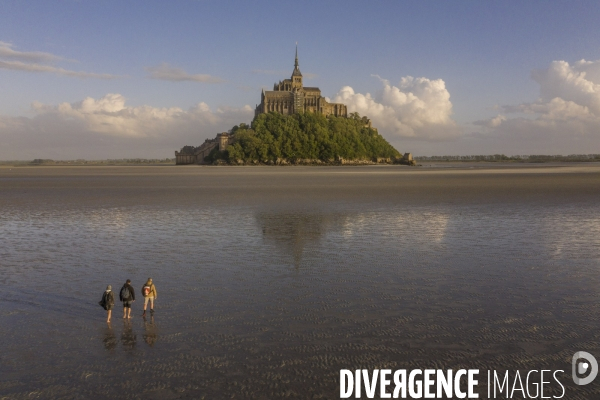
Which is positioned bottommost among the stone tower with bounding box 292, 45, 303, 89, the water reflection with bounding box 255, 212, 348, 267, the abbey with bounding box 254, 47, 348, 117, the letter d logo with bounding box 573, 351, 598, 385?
the letter d logo with bounding box 573, 351, 598, 385

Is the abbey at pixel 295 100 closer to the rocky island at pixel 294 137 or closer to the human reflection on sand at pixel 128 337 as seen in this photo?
the rocky island at pixel 294 137

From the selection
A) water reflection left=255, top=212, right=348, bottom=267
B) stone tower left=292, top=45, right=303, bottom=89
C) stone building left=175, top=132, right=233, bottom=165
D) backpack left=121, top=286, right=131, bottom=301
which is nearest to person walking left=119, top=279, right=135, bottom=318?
backpack left=121, top=286, right=131, bottom=301

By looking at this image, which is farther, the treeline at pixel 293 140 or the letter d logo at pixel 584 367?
the treeline at pixel 293 140

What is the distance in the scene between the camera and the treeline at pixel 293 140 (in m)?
150

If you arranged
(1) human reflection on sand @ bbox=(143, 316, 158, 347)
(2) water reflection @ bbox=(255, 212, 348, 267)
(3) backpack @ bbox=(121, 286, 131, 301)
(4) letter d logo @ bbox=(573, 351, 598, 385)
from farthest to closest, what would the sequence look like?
(2) water reflection @ bbox=(255, 212, 348, 267) < (3) backpack @ bbox=(121, 286, 131, 301) < (1) human reflection on sand @ bbox=(143, 316, 158, 347) < (4) letter d logo @ bbox=(573, 351, 598, 385)

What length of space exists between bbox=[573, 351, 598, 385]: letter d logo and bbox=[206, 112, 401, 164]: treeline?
14128 centimetres

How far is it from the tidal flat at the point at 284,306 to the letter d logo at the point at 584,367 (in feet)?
0.51

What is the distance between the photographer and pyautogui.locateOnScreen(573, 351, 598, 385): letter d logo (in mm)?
7179

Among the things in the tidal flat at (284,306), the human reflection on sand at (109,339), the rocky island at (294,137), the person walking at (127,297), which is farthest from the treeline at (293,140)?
the human reflection on sand at (109,339)

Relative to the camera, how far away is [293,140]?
155 meters

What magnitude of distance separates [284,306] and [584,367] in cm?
548

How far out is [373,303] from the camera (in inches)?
416

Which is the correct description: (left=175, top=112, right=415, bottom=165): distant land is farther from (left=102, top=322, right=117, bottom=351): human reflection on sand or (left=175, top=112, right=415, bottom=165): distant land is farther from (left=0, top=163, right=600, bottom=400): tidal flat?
(left=102, top=322, right=117, bottom=351): human reflection on sand

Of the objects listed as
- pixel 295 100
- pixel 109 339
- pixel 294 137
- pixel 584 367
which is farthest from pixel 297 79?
pixel 584 367
